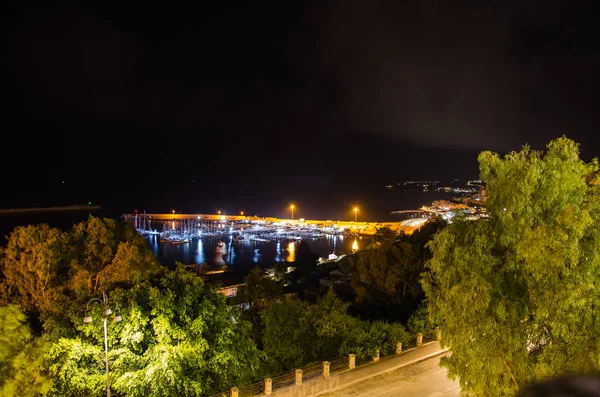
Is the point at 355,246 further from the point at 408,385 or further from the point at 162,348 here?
the point at 162,348

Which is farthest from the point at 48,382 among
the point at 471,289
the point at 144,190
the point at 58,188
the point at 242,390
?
the point at 144,190

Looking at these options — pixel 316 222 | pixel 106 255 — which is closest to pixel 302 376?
pixel 106 255

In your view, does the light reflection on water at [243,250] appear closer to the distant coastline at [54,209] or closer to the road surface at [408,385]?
the road surface at [408,385]

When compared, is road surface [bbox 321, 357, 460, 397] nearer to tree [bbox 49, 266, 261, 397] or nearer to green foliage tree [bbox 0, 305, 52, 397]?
tree [bbox 49, 266, 261, 397]

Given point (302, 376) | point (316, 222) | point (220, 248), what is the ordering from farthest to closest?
1. point (316, 222)
2. point (220, 248)
3. point (302, 376)

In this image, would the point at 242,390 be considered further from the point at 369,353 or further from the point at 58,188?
the point at 58,188
